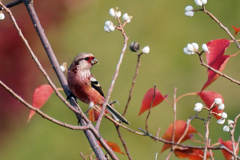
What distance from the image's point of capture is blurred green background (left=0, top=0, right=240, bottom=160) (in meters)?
7.21

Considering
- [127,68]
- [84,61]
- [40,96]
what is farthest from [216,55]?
[127,68]

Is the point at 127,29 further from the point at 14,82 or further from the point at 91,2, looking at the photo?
the point at 14,82

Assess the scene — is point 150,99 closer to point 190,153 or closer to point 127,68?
point 190,153

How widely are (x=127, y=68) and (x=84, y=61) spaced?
18.0 feet

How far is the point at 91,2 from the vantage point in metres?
10.5

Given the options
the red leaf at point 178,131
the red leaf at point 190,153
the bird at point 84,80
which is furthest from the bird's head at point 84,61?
the red leaf at point 190,153

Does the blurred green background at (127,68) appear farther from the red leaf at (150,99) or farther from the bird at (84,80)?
the red leaf at (150,99)

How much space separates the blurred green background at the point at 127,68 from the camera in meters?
7.21

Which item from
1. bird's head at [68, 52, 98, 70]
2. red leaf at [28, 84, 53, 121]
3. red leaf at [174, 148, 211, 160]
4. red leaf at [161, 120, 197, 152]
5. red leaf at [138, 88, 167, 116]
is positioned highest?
bird's head at [68, 52, 98, 70]

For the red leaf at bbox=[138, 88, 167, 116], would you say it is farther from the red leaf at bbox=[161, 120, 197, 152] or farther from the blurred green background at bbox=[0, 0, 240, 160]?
the blurred green background at bbox=[0, 0, 240, 160]

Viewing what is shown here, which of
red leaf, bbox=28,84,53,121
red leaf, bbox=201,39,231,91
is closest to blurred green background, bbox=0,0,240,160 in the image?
red leaf, bbox=28,84,53,121

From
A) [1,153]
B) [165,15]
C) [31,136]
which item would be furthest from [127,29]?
[1,153]

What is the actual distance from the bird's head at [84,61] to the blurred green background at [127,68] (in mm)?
2935

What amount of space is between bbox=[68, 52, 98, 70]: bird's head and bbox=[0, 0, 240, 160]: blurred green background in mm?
2935
